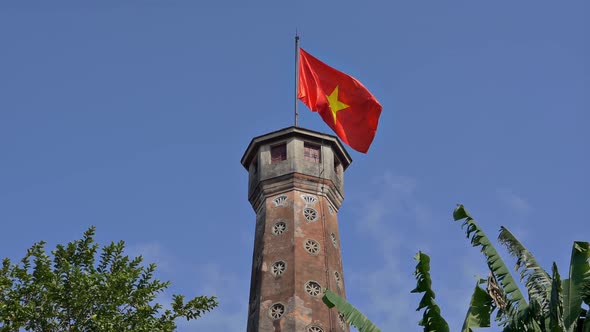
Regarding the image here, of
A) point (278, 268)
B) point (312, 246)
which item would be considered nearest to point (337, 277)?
point (312, 246)

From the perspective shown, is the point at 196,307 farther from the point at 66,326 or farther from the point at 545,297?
the point at 545,297

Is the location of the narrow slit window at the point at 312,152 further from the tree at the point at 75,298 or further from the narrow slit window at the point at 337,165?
the tree at the point at 75,298

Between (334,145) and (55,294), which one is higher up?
(334,145)

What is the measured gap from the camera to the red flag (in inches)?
1277

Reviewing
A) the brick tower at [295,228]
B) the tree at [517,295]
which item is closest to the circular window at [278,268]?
the brick tower at [295,228]

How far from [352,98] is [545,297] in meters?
19.2

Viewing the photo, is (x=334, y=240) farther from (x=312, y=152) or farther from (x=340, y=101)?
(x=340, y=101)

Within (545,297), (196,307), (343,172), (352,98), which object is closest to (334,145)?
(343,172)

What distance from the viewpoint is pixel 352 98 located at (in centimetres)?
3316

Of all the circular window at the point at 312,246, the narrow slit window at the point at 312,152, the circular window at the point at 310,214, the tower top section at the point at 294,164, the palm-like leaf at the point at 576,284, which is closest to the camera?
the palm-like leaf at the point at 576,284

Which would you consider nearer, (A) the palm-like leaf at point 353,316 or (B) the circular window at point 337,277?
(A) the palm-like leaf at point 353,316

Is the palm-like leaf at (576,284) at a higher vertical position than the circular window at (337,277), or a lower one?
lower

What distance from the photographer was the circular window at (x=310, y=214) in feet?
114

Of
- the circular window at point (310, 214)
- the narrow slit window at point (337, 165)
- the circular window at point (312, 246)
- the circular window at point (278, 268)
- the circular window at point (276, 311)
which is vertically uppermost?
the narrow slit window at point (337, 165)
